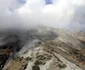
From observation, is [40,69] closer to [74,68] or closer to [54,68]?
[54,68]

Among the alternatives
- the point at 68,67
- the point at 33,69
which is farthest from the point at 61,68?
the point at 33,69

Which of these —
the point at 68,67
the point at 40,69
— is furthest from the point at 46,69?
the point at 68,67

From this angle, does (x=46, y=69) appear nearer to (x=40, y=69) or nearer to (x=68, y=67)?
(x=40, y=69)

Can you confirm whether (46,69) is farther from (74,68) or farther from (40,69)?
(74,68)

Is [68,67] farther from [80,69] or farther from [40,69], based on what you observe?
[40,69]

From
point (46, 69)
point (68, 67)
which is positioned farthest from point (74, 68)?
point (46, 69)
